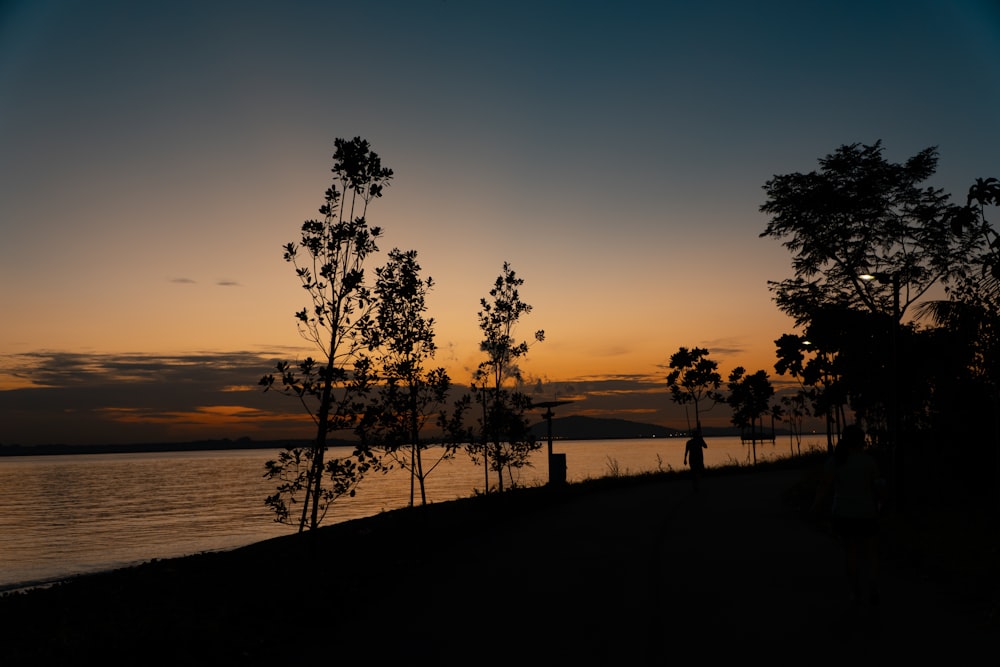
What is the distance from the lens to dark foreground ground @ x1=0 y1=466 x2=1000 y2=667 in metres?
7.43

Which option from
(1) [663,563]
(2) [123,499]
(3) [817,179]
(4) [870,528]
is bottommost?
(2) [123,499]

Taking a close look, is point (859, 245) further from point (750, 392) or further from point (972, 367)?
point (750, 392)

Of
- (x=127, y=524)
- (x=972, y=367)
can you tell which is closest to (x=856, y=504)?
(x=972, y=367)

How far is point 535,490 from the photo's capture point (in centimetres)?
2948

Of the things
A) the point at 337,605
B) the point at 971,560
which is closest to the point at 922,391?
the point at 971,560

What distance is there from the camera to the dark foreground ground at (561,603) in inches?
293

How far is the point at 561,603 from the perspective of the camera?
30.8 feet

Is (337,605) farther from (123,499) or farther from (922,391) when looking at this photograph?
(123,499)

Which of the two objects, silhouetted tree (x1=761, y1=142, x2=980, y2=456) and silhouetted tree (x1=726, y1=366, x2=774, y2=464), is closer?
silhouetted tree (x1=761, y1=142, x2=980, y2=456)

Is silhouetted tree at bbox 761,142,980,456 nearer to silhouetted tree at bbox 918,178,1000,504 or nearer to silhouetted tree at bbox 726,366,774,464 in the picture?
silhouetted tree at bbox 918,178,1000,504

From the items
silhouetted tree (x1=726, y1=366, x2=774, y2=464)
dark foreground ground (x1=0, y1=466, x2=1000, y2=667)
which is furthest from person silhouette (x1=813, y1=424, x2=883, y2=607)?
silhouetted tree (x1=726, y1=366, x2=774, y2=464)

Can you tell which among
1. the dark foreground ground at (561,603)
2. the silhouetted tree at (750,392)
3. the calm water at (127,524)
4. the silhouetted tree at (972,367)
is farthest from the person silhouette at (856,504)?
the silhouetted tree at (750,392)

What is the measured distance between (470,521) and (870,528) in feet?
41.8

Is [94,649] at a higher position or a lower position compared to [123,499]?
higher
